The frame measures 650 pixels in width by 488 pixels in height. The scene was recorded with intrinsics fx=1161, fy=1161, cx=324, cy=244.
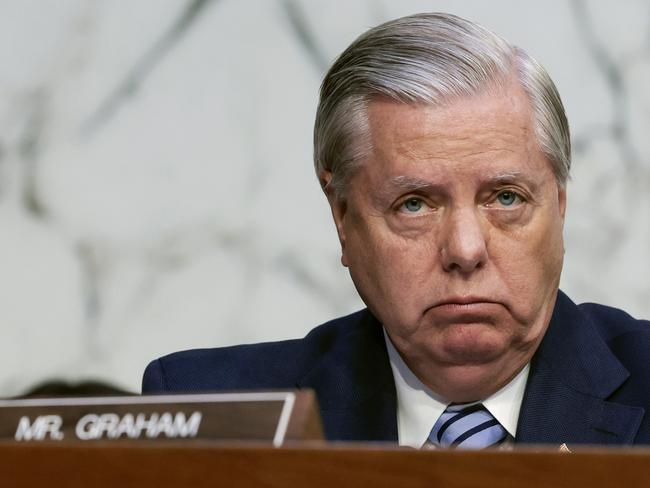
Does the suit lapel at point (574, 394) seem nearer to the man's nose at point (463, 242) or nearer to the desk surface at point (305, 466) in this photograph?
the man's nose at point (463, 242)

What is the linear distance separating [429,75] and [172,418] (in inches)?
37.3

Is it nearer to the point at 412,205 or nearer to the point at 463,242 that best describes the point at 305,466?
the point at 463,242

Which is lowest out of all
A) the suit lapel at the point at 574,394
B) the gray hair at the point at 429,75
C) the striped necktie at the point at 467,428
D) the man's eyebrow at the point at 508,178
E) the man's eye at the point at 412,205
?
the striped necktie at the point at 467,428

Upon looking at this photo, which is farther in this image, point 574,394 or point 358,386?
point 358,386

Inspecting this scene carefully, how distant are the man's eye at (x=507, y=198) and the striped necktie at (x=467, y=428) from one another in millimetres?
343

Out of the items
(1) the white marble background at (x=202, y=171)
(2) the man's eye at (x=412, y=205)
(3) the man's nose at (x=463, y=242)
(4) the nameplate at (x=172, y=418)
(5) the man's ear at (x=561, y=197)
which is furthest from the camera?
(1) the white marble background at (x=202, y=171)

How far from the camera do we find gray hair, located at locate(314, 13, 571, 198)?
1.83 metres

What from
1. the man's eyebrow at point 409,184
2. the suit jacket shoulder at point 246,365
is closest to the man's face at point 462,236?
the man's eyebrow at point 409,184

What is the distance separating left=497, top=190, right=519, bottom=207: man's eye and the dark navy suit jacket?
29 cm

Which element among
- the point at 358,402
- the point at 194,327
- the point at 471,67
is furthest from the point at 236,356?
the point at 471,67

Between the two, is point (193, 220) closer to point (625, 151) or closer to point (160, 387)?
point (160, 387)

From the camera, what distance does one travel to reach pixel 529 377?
6.30ft

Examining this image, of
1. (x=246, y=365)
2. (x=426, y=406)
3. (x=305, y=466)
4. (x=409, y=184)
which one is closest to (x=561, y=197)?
(x=409, y=184)

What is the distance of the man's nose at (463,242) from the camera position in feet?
5.61
